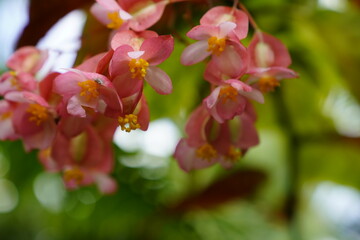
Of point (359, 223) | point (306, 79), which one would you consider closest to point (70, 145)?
Result: point (306, 79)

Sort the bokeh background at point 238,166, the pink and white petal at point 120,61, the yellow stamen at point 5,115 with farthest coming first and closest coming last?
the bokeh background at point 238,166
the yellow stamen at point 5,115
the pink and white petal at point 120,61

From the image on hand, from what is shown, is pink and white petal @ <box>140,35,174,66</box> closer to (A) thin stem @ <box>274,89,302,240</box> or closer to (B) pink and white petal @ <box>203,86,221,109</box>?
(B) pink and white petal @ <box>203,86,221,109</box>

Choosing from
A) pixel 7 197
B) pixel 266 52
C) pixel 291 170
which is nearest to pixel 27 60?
pixel 266 52

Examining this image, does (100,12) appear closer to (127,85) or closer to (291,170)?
(127,85)

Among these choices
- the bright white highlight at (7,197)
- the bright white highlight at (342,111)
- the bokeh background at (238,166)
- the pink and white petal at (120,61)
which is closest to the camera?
the pink and white petal at (120,61)

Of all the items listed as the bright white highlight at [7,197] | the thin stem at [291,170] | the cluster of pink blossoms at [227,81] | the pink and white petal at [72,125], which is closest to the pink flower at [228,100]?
the cluster of pink blossoms at [227,81]

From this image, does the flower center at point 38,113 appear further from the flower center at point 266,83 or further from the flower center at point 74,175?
the flower center at point 266,83
